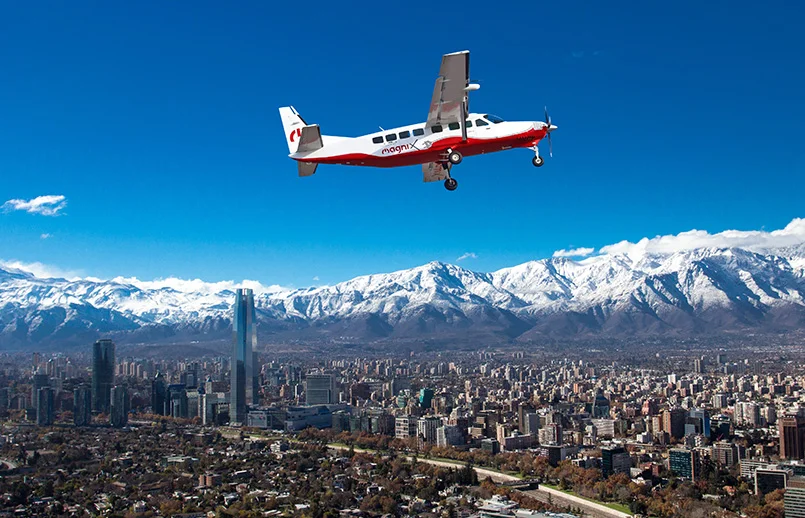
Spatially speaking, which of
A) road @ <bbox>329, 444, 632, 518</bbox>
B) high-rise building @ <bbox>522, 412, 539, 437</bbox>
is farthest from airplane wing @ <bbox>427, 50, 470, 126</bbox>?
high-rise building @ <bbox>522, 412, 539, 437</bbox>

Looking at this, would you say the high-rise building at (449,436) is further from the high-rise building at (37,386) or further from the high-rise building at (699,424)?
the high-rise building at (37,386)

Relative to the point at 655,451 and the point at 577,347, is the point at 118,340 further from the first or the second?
the point at 655,451

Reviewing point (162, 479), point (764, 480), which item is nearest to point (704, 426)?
point (764, 480)

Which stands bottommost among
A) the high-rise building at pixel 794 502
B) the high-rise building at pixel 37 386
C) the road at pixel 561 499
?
the road at pixel 561 499

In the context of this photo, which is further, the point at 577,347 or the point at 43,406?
the point at 577,347

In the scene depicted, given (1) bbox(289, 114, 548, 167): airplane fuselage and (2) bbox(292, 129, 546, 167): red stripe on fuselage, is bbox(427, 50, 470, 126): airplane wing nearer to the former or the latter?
(1) bbox(289, 114, 548, 167): airplane fuselage

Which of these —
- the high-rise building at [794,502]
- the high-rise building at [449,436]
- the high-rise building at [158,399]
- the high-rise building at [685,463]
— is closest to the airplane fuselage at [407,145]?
the high-rise building at [794,502]
